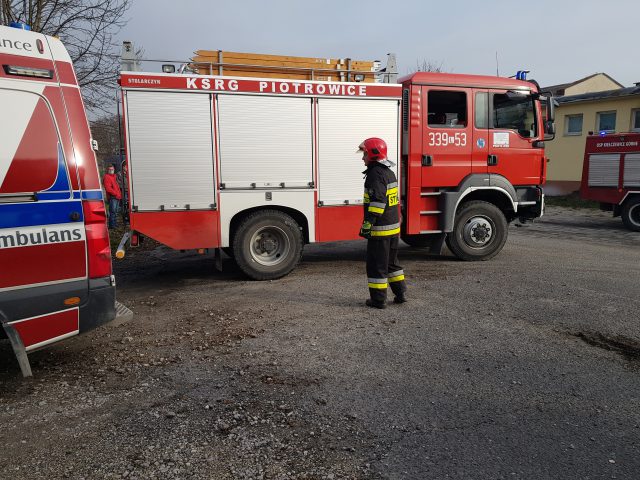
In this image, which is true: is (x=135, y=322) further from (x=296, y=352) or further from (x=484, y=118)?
(x=484, y=118)

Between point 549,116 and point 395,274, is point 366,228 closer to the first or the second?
point 395,274

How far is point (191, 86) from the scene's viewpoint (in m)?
6.36

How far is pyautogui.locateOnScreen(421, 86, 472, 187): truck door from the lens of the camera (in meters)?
7.62

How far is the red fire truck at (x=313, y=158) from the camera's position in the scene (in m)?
6.37

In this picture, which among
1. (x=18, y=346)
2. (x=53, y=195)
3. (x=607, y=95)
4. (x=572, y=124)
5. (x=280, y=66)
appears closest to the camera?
(x=18, y=346)

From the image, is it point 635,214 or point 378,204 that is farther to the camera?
point 635,214

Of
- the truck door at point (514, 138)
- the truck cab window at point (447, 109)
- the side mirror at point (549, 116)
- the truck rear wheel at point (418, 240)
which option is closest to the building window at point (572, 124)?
the side mirror at point (549, 116)

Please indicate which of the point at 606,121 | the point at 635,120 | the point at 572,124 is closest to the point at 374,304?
the point at 635,120

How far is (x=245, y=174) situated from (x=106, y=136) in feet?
27.5

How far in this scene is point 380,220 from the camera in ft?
18.2

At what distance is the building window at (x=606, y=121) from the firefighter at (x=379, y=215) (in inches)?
810

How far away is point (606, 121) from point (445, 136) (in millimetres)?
18733

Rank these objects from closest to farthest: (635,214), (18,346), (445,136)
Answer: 1. (18,346)
2. (445,136)
3. (635,214)

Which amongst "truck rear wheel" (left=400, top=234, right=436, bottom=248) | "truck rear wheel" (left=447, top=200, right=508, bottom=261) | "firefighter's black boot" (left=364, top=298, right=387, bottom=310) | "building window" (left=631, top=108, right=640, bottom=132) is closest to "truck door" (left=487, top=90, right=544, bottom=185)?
"truck rear wheel" (left=447, top=200, right=508, bottom=261)
